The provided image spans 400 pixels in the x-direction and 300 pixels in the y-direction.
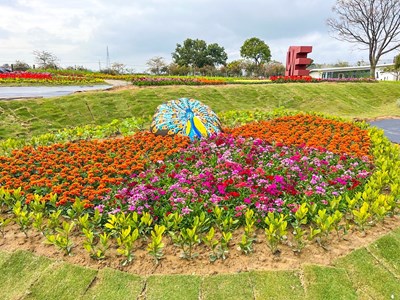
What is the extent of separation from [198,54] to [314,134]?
184ft

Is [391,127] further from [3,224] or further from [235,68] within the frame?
[235,68]

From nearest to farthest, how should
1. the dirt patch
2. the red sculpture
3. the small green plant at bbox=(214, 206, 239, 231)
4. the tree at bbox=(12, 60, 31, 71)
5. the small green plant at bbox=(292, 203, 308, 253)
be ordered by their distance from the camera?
the dirt patch
the small green plant at bbox=(292, 203, 308, 253)
the small green plant at bbox=(214, 206, 239, 231)
the red sculpture
the tree at bbox=(12, 60, 31, 71)

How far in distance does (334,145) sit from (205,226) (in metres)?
4.30

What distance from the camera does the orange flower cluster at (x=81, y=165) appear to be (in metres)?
4.62

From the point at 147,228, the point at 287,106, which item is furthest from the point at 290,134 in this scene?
the point at 287,106

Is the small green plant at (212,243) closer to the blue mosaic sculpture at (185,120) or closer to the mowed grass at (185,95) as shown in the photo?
the blue mosaic sculpture at (185,120)

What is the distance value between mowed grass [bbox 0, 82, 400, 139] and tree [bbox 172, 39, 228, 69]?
41.7 meters

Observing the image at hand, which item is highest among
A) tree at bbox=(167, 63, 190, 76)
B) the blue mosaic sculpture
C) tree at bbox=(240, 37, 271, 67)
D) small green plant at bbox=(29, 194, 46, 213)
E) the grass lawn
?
tree at bbox=(240, 37, 271, 67)

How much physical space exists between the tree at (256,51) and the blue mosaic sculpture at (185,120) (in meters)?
55.2

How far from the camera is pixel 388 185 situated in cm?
511

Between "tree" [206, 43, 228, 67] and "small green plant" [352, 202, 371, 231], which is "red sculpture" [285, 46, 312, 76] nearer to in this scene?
"small green plant" [352, 202, 371, 231]

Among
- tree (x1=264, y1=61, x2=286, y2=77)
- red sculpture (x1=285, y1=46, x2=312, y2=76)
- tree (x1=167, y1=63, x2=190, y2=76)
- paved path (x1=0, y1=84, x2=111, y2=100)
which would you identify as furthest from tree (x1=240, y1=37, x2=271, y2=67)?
paved path (x1=0, y1=84, x2=111, y2=100)

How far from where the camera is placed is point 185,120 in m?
8.07

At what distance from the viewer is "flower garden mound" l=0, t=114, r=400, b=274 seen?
3414 millimetres
